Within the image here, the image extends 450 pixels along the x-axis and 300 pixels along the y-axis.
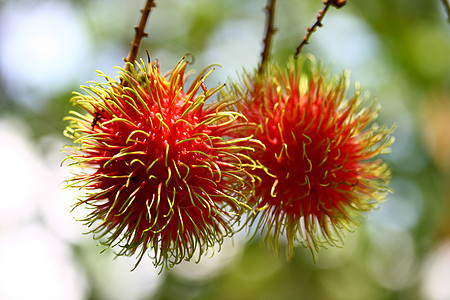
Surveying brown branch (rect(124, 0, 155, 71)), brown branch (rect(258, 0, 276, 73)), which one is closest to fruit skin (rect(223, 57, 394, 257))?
brown branch (rect(258, 0, 276, 73))

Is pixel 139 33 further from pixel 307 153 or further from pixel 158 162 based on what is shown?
pixel 307 153

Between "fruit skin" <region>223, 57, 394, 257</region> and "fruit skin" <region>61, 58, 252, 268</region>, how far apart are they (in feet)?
0.48

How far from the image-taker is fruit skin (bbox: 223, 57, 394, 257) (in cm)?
203

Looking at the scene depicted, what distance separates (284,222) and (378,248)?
6.91 m

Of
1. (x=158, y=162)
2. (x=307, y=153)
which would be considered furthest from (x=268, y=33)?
(x=158, y=162)

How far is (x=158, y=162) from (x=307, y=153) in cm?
66

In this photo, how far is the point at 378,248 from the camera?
843 cm

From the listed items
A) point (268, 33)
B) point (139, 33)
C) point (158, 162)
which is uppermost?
point (268, 33)

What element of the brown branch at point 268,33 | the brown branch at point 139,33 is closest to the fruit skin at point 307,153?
the brown branch at point 268,33

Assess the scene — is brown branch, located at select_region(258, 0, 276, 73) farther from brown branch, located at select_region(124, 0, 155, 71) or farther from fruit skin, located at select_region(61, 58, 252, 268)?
brown branch, located at select_region(124, 0, 155, 71)

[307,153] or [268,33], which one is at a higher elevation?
[268,33]

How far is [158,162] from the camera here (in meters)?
1.77

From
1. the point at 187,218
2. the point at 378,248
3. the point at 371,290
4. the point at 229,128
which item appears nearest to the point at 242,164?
the point at 229,128

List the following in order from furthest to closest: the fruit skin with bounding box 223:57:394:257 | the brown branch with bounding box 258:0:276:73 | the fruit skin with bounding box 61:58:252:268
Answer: the brown branch with bounding box 258:0:276:73, the fruit skin with bounding box 223:57:394:257, the fruit skin with bounding box 61:58:252:268
